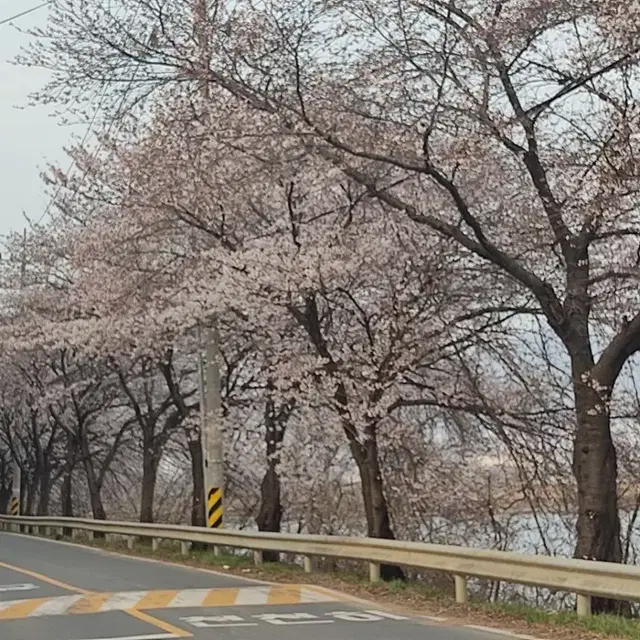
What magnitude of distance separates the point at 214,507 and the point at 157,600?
8.72 m

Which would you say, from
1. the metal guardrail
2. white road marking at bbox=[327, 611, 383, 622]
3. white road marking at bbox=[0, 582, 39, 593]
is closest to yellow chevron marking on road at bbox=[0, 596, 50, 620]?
white road marking at bbox=[0, 582, 39, 593]

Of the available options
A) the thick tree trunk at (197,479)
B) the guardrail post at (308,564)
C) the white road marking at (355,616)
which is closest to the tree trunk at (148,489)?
the thick tree trunk at (197,479)

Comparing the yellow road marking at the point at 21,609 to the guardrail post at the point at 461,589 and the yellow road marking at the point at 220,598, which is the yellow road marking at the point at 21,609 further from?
the guardrail post at the point at 461,589

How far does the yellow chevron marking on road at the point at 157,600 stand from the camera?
12.1 metres

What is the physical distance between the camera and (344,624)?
1090cm

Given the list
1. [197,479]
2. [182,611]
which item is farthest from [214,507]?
[182,611]

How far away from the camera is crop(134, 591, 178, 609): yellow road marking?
12.3m

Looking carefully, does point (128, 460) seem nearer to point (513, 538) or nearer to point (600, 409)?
point (513, 538)

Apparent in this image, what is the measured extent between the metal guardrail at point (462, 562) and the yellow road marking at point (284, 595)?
1186 mm

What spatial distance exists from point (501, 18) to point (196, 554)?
40.2ft

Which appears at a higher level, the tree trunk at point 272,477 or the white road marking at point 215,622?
the tree trunk at point 272,477

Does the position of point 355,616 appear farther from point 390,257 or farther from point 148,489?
point 148,489

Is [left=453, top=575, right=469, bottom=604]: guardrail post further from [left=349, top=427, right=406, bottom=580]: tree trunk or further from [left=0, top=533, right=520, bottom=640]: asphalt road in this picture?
[left=349, top=427, right=406, bottom=580]: tree trunk

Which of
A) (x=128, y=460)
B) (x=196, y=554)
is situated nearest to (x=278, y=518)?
(x=196, y=554)
